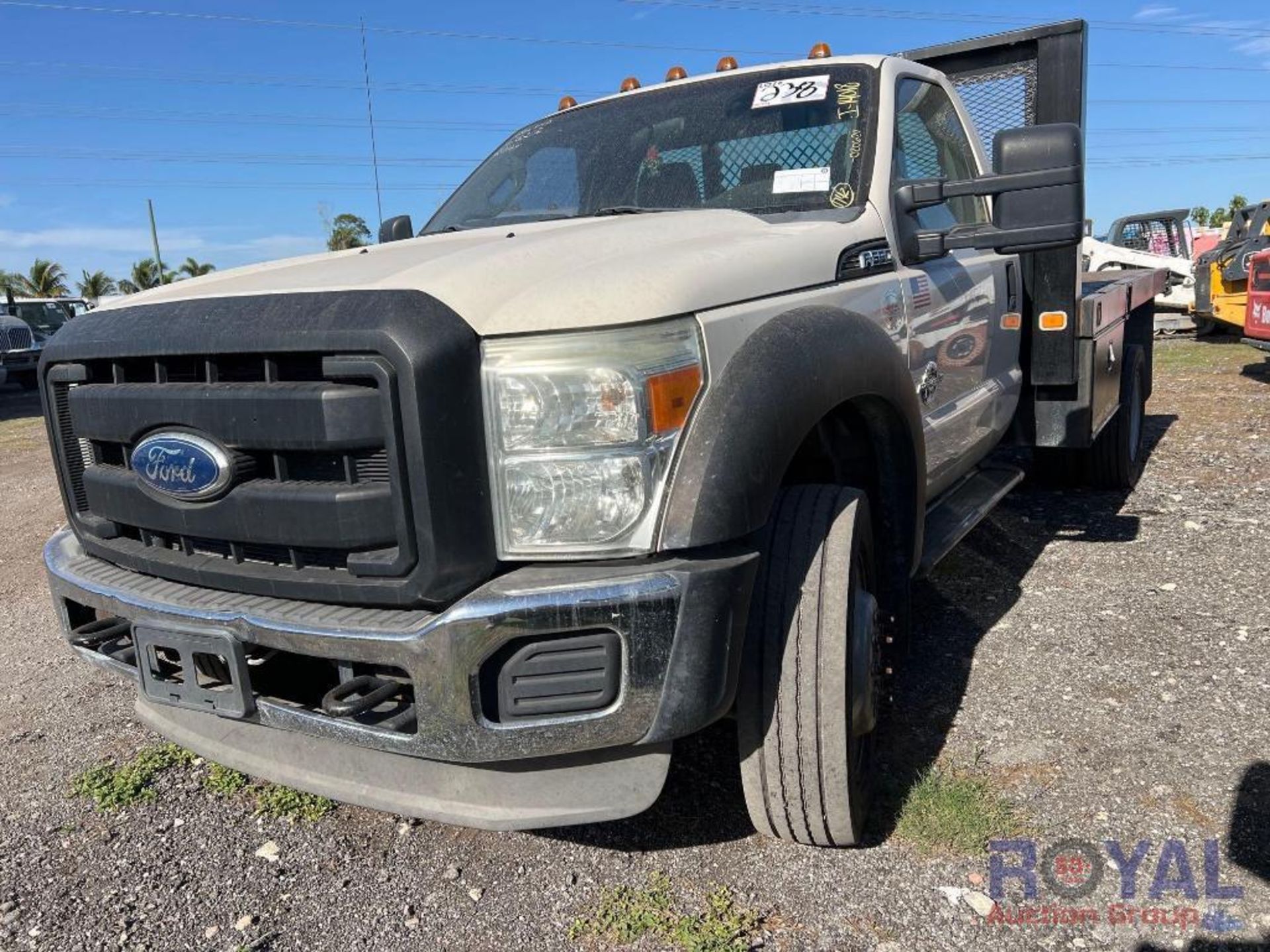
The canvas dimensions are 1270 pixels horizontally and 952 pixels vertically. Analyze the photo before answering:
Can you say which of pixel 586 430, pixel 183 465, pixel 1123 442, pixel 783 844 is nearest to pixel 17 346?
pixel 1123 442

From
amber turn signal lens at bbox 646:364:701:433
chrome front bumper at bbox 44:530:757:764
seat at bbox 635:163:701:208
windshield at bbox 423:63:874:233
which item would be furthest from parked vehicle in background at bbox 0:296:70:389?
amber turn signal lens at bbox 646:364:701:433

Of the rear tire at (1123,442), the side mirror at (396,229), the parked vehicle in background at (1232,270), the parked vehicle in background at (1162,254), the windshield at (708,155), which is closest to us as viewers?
the windshield at (708,155)

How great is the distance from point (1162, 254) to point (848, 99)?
15.1 m

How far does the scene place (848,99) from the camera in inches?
121

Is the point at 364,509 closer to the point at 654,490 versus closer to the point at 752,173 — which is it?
the point at 654,490

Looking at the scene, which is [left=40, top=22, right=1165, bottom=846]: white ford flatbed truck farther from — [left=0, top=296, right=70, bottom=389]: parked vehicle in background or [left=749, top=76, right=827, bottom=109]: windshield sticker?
[left=0, top=296, right=70, bottom=389]: parked vehicle in background

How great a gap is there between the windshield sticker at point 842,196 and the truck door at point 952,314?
0.70 feet

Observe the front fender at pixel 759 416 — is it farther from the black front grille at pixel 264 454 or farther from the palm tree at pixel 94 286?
the palm tree at pixel 94 286

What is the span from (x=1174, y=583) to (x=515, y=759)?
3.38 metres

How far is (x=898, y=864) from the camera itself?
2332 mm

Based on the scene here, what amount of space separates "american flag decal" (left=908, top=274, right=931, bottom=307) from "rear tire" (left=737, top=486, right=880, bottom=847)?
897mm

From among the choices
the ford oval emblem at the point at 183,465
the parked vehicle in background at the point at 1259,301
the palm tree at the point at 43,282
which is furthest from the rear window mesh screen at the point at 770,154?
the palm tree at the point at 43,282

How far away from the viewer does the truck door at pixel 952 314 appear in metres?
3.07

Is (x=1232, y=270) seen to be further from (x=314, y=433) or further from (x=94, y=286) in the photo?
(x=94, y=286)
